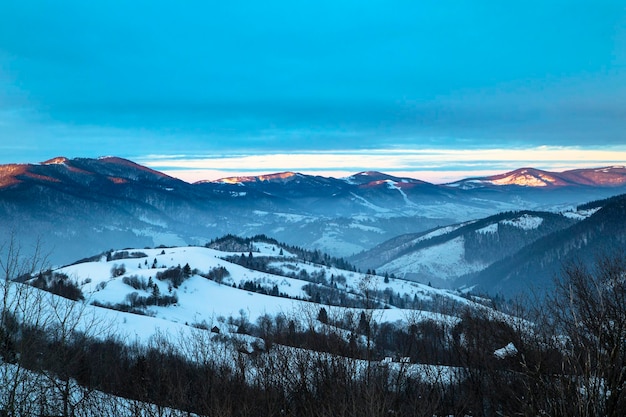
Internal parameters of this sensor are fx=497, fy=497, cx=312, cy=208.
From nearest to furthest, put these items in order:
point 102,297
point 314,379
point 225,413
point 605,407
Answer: point 605,407
point 225,413
point 314,379
point 102,297

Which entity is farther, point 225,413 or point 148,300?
point 148,300

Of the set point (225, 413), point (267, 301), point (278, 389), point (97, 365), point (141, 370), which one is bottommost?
point (267, 301)

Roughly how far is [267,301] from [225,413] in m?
164

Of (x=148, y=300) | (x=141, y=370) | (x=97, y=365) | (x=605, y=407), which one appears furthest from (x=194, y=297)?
(x=605, y=407)

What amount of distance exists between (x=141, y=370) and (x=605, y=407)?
84.8 feet

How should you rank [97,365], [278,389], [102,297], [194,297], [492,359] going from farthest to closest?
[194,297] < [102,297] < [97,365] < [492,359] < [278,389]

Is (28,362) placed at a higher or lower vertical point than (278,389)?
higher

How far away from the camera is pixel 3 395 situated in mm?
17312

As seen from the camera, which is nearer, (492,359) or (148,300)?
(492,359)

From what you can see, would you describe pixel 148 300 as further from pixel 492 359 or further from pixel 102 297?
pixel 492 359

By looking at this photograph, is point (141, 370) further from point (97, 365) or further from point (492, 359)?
point (492, 359)

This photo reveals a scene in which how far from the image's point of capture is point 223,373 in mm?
23938

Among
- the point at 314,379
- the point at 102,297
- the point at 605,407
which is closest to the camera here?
the point at 605,407

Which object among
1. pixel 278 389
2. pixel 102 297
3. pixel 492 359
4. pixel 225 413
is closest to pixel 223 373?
pixel 278 389
